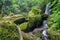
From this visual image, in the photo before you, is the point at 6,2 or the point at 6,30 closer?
the point at 6,30

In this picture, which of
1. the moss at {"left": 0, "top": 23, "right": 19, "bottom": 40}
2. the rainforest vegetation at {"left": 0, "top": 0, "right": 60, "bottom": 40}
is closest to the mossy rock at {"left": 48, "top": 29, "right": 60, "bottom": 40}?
the rainforest vegetation at {"left": 0, "top": 0, "right": 60, "bottom": 40}

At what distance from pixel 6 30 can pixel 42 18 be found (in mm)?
9651

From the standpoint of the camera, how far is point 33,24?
15.3 m

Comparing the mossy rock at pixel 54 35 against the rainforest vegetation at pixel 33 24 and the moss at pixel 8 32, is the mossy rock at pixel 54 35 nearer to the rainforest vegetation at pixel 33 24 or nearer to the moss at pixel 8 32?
the rainforest vegetation at pixel 33 24

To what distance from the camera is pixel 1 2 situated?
82.0 feet

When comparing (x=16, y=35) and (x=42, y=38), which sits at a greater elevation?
(x=16, y=35)

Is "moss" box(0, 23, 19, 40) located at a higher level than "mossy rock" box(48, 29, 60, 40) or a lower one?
higher

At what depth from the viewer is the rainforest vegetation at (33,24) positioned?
7.00 m

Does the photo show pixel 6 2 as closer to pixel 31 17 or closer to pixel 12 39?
pixel 31 17

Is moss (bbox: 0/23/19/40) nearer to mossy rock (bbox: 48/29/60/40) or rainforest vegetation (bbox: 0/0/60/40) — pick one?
rainforest vegetation (bbox: 0/0/60/40)

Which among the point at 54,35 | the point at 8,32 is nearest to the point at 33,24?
the point at 54,35

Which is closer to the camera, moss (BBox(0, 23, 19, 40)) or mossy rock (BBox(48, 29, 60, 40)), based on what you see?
moss (BBox(0, 23, 19, 40))

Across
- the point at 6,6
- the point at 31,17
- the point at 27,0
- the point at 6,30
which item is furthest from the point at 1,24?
the point at 27,0

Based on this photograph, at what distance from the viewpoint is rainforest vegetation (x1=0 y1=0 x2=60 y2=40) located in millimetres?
6996
